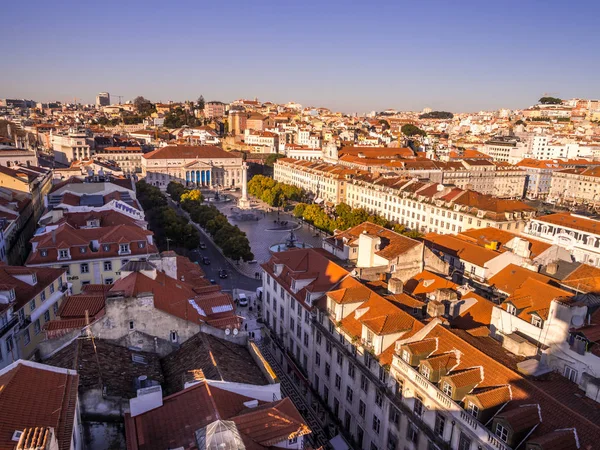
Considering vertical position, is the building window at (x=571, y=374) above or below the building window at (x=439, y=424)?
above

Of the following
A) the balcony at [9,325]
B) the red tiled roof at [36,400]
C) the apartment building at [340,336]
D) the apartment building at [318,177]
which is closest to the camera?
the red tiled roof at [36,400]

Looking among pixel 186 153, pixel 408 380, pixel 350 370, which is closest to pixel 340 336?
pixel 350 370

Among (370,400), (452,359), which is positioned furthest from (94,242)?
(452,359)

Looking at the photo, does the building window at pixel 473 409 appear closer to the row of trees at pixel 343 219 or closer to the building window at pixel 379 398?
the building window at pixel 379 398

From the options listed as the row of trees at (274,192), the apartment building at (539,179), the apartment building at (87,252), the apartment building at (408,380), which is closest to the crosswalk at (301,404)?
the apartment building at (408,380)

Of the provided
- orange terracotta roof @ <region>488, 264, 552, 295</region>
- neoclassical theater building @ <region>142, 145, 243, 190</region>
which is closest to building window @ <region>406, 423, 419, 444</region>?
orange terracotta roof @ <region>488, 264, 552, 295</region>

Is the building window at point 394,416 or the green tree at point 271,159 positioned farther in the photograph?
the green tree at point 271,159

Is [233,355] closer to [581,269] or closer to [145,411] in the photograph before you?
[145,411]
